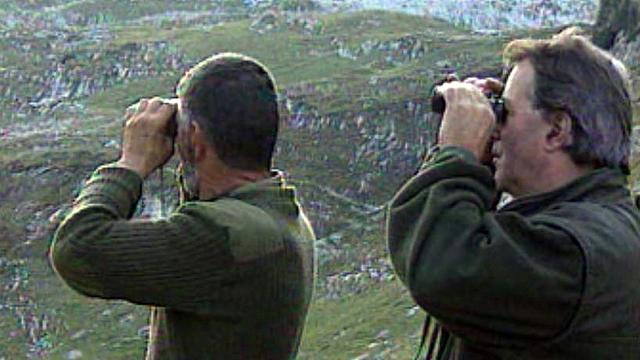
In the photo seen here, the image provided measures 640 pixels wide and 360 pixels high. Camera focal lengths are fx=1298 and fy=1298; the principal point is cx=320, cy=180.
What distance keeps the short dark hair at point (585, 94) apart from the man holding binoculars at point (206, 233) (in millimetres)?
1089

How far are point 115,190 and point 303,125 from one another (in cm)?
3226

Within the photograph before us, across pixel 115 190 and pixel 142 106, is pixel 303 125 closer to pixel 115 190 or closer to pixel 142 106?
pixel 142 106

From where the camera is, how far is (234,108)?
478 centimetres

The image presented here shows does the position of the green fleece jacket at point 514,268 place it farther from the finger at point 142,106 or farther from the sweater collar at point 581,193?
the finger at point 142,106

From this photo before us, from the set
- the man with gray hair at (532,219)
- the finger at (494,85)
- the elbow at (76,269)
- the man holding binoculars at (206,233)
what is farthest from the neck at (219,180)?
the finger at (494,85)

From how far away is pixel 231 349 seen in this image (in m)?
4.77

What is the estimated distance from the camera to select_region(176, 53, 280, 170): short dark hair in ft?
15.7

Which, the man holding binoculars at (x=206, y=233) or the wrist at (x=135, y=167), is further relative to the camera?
the wrist at (x=135, y=167)

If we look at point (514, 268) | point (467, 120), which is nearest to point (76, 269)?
point (467, 120)

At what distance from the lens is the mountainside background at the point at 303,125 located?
21984 millimetres

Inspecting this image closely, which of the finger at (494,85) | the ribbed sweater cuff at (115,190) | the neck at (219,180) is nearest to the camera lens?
the finger at (494,85)

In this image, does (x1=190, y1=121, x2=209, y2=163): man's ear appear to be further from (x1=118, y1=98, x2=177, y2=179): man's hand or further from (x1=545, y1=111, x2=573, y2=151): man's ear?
(x1=545, y1=111, x2=573, y2=151): man's ear

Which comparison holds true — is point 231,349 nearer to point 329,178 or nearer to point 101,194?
point 101,194

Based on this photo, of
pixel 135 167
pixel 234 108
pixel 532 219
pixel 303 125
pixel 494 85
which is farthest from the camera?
pixel 303 125
